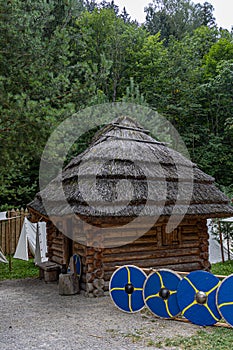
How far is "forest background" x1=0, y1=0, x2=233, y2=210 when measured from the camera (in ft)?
28.3

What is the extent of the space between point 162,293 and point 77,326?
1.56m

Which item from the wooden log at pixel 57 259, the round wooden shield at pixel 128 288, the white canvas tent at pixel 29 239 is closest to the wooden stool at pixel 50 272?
the wooden log at pixel 57 259

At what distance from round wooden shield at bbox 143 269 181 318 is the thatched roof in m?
1.92

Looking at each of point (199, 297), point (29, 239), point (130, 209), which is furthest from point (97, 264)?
point (29, 239)

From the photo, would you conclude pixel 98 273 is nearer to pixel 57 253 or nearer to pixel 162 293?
pixel 162 293

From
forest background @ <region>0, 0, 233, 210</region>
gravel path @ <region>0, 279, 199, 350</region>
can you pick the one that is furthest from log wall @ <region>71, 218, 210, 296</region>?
forest background @ <region>0, 0, 233, 210</region>

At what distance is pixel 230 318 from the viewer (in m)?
5.15

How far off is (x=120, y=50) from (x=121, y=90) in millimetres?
2726

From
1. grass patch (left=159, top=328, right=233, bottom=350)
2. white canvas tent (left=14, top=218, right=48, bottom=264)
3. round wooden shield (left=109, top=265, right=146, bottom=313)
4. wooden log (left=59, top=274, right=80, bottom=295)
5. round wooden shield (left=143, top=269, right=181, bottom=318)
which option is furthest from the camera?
white canvas tent (left=14, top=218, right=48, bottom=264)

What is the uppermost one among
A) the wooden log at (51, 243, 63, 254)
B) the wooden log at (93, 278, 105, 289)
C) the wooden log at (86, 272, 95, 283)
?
the wooden log at (51, 243, 63, 254)

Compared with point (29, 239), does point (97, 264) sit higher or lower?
lower

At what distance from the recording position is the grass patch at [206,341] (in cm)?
470

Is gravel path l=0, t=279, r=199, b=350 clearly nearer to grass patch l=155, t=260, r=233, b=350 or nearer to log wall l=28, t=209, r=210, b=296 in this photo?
Answer: grass patch l=155, t=260, r=233, b=350

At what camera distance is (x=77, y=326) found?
596 cm
